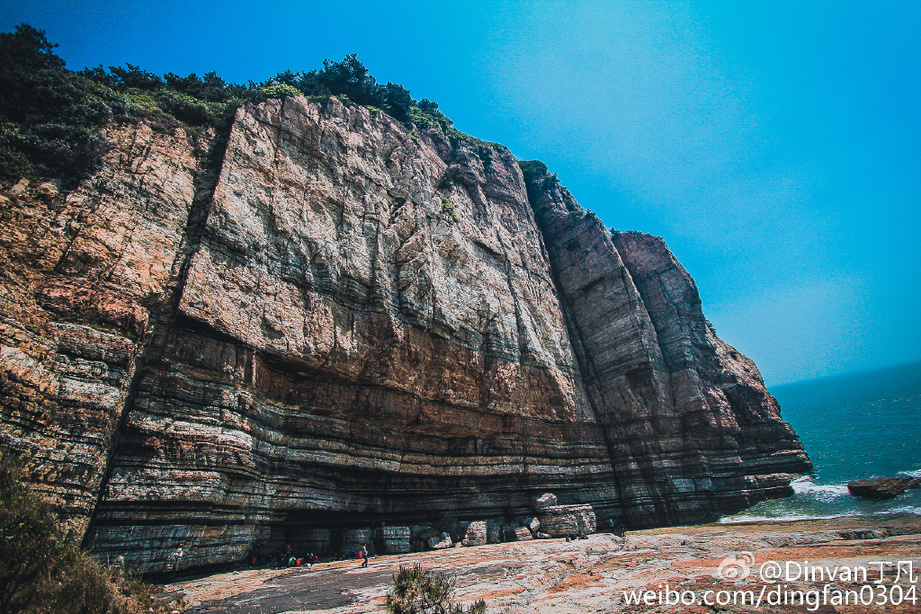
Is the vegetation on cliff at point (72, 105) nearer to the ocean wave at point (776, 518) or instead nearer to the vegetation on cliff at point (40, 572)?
the vegetation on cliff at point (40, 572)

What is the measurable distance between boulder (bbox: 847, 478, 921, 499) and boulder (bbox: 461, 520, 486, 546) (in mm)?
21768

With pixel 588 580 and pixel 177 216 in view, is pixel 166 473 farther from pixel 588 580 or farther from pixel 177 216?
pixel 588 580

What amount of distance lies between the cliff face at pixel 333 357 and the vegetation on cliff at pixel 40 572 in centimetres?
316

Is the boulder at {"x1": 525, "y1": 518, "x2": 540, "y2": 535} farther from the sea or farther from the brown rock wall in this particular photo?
the brown rock wall

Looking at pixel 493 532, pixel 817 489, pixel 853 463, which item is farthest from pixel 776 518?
pixel 493 532

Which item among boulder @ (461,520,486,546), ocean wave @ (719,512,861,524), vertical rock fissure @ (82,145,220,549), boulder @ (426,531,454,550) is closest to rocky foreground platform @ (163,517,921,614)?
boulder @ (426,531,454,550)

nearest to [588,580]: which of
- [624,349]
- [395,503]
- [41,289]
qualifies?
[395,503]

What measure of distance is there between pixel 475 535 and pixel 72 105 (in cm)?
2412

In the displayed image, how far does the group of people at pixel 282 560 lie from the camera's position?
528 inches

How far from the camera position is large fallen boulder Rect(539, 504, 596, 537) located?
20297 mm

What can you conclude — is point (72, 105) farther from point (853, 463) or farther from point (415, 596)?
point (853, 463)

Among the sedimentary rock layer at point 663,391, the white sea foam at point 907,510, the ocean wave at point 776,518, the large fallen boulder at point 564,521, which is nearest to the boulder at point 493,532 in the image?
the large fallen boulder at point 564,521

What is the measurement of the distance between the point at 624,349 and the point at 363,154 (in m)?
22.7

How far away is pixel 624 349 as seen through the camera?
2814 cm
